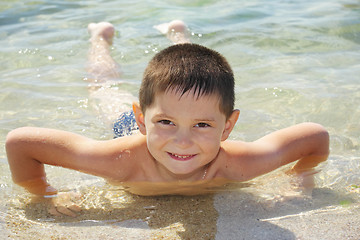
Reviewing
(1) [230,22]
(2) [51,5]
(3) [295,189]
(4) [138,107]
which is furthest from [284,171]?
(2) [51,5]

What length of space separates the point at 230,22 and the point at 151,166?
4460mm

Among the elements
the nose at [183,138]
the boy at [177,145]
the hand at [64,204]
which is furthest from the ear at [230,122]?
the hand at [64,204]

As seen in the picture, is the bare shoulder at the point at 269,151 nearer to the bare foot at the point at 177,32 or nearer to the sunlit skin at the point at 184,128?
the sunlit skin at the point at 184,128

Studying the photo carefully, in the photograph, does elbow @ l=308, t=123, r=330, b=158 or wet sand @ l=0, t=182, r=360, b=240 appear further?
elbow @ l=308, t=123, r=330, b=158

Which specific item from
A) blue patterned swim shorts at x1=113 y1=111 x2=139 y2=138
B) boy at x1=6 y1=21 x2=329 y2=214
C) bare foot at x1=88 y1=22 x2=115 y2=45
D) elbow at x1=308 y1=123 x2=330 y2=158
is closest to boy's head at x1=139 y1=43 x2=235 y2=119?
boy at x1=6 y1=21 x2=329 y2=214

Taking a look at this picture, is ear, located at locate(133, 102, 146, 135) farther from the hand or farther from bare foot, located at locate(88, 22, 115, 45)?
bare foot, located at locate(88, 22, 115, 45)

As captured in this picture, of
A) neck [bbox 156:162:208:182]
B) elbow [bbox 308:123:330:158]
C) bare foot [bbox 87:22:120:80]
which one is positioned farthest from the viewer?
bare foot [bbox 87:22:120:80]

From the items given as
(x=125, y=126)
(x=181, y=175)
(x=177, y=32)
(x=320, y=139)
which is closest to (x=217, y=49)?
(x=177, y=32)

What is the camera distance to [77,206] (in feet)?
9.37

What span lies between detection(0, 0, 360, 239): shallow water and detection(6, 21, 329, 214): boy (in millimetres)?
149

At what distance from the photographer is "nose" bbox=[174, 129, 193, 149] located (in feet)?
8.59

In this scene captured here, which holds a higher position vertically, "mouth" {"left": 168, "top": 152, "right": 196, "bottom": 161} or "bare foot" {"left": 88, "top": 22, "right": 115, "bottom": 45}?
"bare foot" {"left": 88, "top": 22, "right": 115, "bottom": 45}

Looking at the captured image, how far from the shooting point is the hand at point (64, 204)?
2787 millimetres

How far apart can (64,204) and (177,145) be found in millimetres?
791
